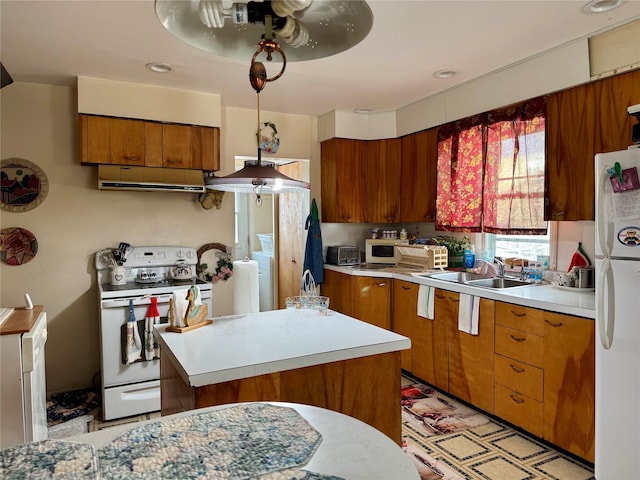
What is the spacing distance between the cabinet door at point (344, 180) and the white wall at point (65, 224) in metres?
1.57

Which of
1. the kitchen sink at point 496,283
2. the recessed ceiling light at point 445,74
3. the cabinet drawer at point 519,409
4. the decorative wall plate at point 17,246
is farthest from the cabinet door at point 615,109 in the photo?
the decorative wall plate at point 17,246

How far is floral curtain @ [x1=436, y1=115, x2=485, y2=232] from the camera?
3.55 metres

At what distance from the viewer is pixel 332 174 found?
4.34 meters

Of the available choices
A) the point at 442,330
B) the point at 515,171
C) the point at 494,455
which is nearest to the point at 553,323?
the point at 494,455

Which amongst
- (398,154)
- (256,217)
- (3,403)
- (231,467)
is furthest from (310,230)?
(231,467)

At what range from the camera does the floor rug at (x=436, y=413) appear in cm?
287

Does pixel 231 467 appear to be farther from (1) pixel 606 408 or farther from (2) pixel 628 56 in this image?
(2) pixel 628 56

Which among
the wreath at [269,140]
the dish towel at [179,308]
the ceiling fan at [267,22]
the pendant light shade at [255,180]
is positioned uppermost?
the wreath at [269,140]

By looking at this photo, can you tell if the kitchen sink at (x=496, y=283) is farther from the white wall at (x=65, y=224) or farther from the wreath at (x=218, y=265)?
the white wall at (x=65, y=224)

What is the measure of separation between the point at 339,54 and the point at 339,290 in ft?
7.32

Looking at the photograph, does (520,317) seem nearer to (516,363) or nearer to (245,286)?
(516,363)

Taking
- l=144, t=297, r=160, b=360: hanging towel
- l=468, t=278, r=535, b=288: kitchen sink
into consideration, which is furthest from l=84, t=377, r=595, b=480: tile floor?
l=468, t=278, r=535, b=288: kitchen sink

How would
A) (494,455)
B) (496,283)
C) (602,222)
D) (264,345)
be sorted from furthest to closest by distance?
(496,283) → (494,455) → (602,222) → (264,345)

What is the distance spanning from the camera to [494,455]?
2.51 meters
